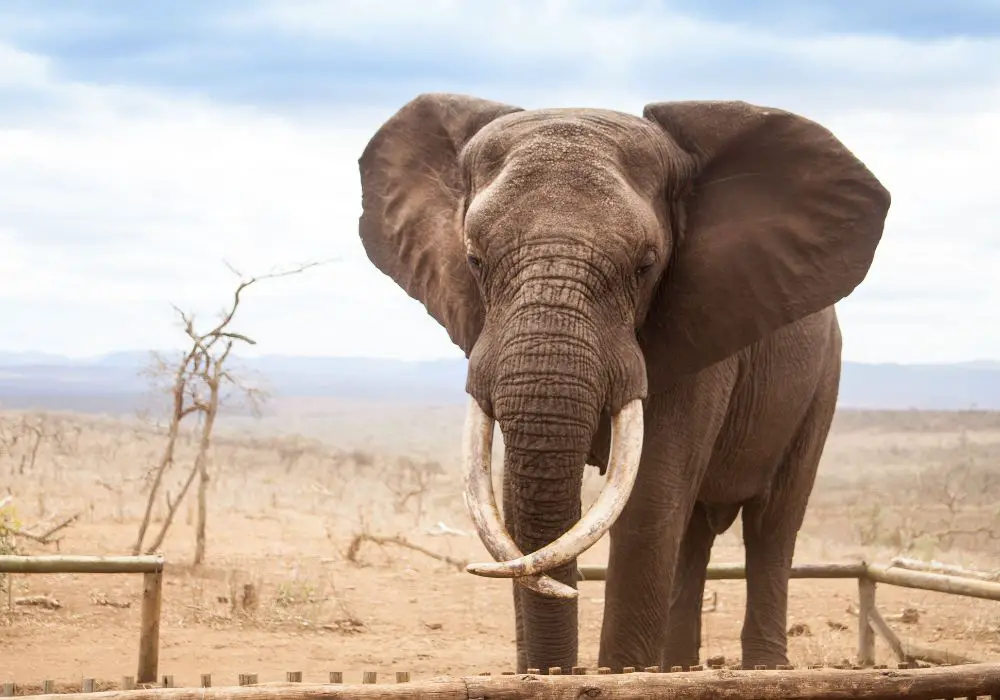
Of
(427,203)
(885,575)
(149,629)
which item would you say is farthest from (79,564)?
(885,575)

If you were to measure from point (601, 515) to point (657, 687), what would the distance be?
1.99 feet

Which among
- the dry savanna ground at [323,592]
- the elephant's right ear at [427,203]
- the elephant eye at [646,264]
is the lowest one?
the dry savanna ground at [323,592]

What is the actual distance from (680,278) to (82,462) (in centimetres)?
2027

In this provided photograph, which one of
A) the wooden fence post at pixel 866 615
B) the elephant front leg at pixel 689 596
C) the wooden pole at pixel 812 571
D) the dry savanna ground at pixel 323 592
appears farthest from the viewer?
the dry savanna ground at pixel 323 592

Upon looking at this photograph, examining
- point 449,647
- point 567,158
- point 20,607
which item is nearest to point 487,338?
point 567,158

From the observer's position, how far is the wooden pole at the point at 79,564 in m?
7.79

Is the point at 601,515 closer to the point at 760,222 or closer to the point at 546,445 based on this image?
the point at 546,445

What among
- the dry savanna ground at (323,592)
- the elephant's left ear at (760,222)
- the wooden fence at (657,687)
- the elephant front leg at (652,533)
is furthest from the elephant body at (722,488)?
the dry savanna ground at (323,592)

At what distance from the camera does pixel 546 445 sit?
4570mm

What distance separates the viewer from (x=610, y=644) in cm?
566

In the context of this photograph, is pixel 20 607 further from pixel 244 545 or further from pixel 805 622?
pixel 805 622

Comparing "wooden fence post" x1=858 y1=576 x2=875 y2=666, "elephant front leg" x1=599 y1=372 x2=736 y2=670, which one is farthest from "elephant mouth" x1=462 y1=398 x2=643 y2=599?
"wooden fence post" x1=858 y1=576 x2=875 y2=666

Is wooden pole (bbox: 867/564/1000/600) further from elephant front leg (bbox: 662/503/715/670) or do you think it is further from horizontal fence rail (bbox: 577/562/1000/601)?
elephant front leg (bbox: 662/503/715/670)

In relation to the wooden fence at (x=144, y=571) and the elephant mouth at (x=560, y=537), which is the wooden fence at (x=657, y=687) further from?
the wooden fence at (x=144, y=571)
